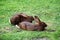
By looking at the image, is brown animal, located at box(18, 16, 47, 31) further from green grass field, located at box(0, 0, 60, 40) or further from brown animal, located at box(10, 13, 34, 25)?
brown animal, located at box(10, 13, 34, 25)

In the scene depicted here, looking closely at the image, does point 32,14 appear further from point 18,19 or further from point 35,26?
point 35,26

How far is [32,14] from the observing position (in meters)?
8.73

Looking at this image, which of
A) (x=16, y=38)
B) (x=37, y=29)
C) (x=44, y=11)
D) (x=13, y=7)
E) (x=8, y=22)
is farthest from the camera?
(x=13, y=7)

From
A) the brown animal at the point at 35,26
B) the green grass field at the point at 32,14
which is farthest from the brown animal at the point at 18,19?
the brown animal at the point at 35,26

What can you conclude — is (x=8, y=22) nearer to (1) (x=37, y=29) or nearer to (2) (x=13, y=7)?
(1) (x=37, y=29)

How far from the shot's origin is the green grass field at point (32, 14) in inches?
260

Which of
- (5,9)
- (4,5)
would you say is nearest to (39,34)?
(5,9)

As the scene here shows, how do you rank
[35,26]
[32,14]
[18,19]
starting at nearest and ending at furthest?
1. [35,26]
2. [18,19]
3. [32,14]

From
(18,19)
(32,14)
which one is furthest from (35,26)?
(32,14)

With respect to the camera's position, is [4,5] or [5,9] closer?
[5,9]

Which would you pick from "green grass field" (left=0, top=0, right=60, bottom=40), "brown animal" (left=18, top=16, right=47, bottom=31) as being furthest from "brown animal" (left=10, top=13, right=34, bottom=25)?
"brown animal" (left=18, top=16, right=47, bottom=31)

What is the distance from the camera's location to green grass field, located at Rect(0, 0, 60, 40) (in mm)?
6609

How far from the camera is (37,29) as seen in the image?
6.94 meters

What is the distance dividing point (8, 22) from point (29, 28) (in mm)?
960
